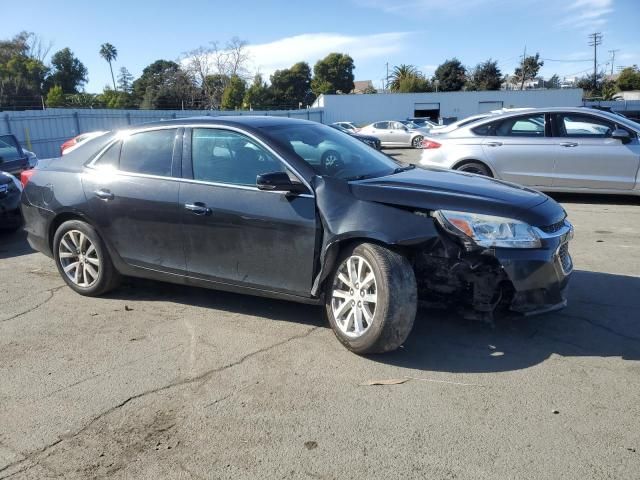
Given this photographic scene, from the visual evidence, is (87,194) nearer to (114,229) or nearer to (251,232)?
(114,229)

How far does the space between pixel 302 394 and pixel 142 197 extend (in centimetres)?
235

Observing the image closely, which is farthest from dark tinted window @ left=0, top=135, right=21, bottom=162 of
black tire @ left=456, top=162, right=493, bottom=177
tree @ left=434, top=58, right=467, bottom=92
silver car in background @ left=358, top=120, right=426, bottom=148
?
tree @ left=434, top=58, right=467, bottom=92

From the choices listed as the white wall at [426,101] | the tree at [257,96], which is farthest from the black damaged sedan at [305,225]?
the tree at [257,96]

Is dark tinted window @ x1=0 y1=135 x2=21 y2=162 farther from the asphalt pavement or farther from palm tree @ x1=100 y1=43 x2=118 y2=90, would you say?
palm tree @ x1=100 y1=43 x2=118 y2=90

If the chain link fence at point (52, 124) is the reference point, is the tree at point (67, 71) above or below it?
above

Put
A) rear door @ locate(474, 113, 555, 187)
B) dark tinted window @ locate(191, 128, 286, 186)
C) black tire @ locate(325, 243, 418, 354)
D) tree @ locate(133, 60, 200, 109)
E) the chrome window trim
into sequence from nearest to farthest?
1. black tire @ locate(325, 243, 418, 354)
2. the chrome window trim
3. dark tinted window @ locate(191, 128, 286, 186)
4. rear door @ locate(474, 113, 555, 187)
5. tree @ locate(133, 60, 200, 109)

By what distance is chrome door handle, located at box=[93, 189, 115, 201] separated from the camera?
4.99 metres

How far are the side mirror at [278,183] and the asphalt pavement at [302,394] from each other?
112cm

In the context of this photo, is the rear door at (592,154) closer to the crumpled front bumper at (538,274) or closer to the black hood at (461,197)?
the black hood at (461,197)

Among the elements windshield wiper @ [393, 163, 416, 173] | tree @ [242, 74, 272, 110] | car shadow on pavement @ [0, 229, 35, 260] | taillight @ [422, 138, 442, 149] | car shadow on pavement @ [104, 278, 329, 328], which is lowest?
car shadow on pavement @ [104, 278, 329, 328]

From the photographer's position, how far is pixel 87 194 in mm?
5129

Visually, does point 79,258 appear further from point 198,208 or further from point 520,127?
point 520,127

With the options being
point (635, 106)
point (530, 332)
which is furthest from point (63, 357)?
point (635, 106)

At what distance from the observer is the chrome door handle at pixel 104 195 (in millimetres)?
4988
